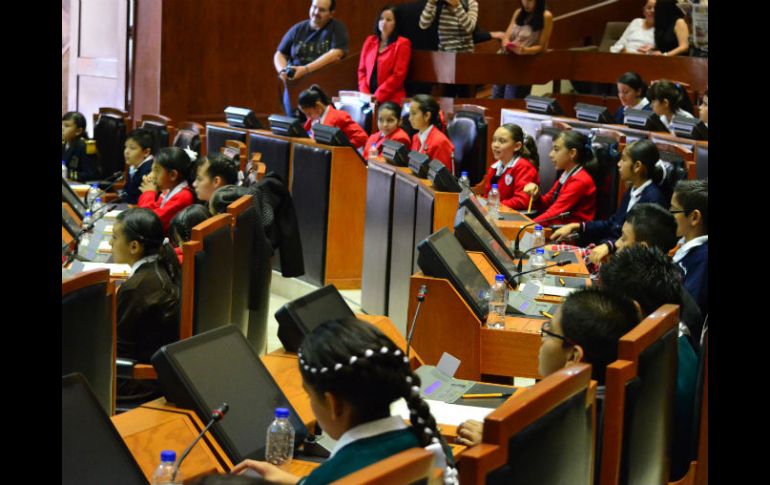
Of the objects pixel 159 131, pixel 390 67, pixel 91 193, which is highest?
Result: pixel 390 67

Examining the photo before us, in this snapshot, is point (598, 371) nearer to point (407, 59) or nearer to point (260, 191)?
point (260, 191)

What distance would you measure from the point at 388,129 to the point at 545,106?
1.40 m

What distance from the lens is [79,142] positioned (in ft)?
25.7

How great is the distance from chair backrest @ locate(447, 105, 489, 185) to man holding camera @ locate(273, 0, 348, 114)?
81.5 inches

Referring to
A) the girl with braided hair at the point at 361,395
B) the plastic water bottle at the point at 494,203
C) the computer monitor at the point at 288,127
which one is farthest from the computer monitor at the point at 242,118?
the girl with braided hair at the point at 361,395

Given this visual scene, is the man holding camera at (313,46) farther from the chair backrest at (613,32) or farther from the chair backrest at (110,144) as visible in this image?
the chair backrest at (613,32)

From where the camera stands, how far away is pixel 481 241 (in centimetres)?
433

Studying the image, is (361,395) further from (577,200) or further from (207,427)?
(577,200)

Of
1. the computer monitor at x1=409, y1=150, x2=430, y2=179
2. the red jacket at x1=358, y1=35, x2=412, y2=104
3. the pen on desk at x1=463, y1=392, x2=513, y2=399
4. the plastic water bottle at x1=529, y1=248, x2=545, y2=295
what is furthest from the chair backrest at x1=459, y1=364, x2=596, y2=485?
the red jacket at x1=358, y1=35, x2=412, y2=104

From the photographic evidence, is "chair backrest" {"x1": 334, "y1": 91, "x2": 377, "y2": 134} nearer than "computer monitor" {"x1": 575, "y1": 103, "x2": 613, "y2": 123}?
No

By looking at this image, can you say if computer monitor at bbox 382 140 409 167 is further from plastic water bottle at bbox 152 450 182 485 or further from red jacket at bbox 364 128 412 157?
plastic water bottle at bbox 152 450 182 485

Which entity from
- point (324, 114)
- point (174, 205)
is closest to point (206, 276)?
point (174, 205)

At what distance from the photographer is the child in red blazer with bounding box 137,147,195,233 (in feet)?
17.9

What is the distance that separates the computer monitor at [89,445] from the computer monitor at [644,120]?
4.88 metres
